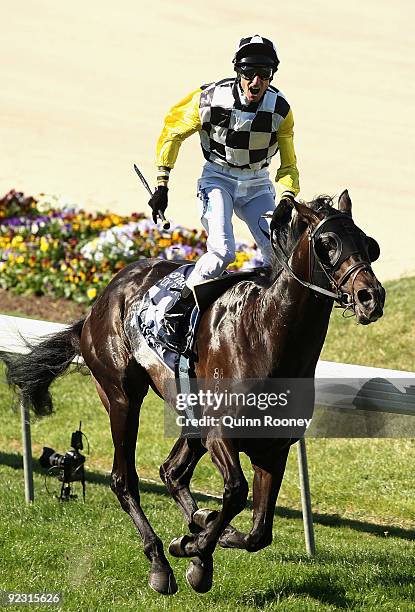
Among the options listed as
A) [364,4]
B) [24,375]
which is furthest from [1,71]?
[24,375]

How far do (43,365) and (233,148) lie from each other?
2027 mm

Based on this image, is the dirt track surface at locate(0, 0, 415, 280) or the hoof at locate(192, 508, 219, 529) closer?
the hoof at locate(192, 508, 219, 529)

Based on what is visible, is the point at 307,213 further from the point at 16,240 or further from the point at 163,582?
the point at 16,240

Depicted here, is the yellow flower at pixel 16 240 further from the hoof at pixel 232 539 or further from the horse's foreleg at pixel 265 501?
the horse's foreleg at pixel 265 501

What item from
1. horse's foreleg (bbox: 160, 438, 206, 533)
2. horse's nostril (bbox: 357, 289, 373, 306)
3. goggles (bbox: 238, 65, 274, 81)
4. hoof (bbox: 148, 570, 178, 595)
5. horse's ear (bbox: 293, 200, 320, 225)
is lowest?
hoof (bbox: 148, 570, 178, 595)

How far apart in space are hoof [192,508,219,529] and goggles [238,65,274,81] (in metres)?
2.08

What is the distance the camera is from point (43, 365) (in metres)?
7.26

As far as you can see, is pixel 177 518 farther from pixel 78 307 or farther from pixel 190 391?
pixel 78 307

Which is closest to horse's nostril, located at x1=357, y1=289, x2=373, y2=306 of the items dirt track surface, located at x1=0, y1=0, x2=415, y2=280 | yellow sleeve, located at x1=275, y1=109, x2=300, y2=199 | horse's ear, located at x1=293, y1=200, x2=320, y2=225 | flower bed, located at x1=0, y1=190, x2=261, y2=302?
horse's ear, located at x1=293, y1=200, x2=320, y2=225

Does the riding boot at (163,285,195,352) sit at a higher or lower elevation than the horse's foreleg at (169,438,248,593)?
higher

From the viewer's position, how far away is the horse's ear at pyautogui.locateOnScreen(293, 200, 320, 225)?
5.30 metres

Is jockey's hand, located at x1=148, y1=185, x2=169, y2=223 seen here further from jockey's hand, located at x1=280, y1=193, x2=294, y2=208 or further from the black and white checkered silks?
jockey's hand, located at x1=280, y1=193, x2=294, y2=208

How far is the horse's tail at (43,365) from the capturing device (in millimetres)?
7167

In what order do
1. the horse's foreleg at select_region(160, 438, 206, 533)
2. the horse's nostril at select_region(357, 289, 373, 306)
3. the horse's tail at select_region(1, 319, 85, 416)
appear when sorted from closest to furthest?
1. the horse's nostril at select_region(357, 289, 373, 306)
2. the horse's foreleg at select_region(160, 438, 206, 533)
3. the horse's tail at select_region(1, 319, 85, 416)
